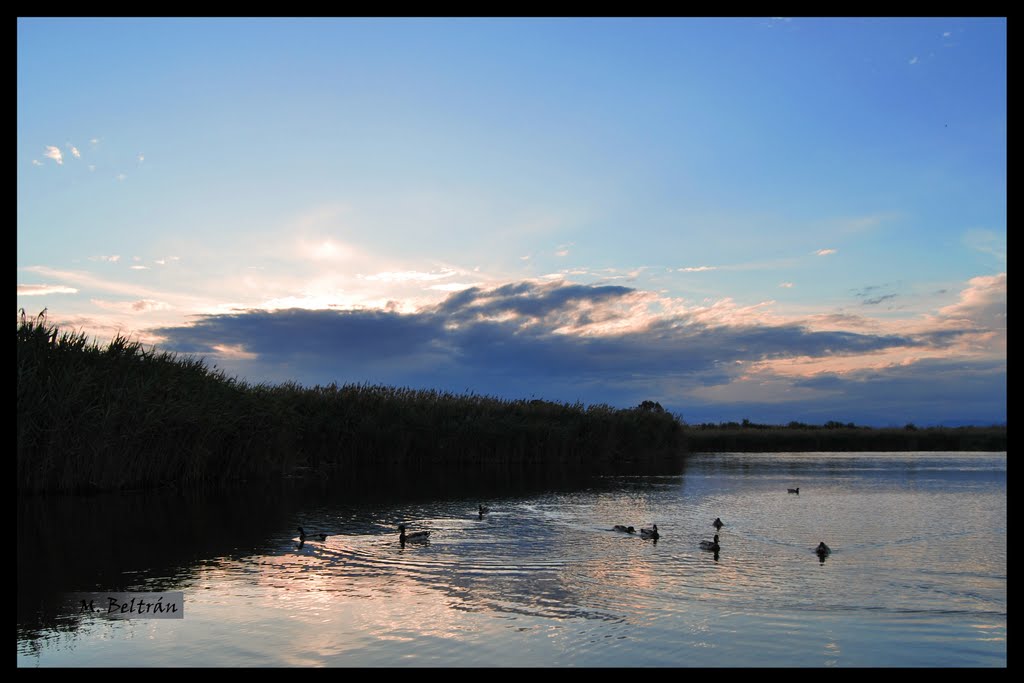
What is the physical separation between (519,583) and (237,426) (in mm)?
17911

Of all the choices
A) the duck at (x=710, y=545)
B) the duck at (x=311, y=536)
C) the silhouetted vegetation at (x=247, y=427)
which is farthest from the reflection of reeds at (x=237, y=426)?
the duck at (x=710, y=545)

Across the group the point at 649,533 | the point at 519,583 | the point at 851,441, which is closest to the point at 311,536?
the point at 519,583

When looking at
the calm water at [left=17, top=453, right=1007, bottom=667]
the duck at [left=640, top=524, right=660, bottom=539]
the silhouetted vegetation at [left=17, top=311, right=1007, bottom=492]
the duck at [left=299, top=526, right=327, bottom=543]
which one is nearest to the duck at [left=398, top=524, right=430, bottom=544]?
the calm water at [left=17, top=453, right=1007, bottom=667]

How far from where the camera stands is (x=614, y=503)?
21781 mm

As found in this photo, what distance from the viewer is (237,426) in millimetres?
26469

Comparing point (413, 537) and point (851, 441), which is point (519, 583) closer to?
point (413, 537)

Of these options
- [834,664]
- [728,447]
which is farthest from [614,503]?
[728,447]

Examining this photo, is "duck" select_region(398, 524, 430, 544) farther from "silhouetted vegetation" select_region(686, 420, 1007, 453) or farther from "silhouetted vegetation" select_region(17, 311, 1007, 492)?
"silhouetted vegetation" select_region(686, 420, 1007, 453)

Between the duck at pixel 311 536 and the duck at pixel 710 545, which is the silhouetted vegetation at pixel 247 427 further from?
the duck at pixel 710 545

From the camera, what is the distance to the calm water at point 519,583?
26.2 ft

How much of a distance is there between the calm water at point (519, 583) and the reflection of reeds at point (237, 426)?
165 centimetres

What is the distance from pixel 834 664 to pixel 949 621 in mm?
2730

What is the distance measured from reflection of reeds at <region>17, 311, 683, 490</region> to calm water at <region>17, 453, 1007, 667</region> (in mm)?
1650
